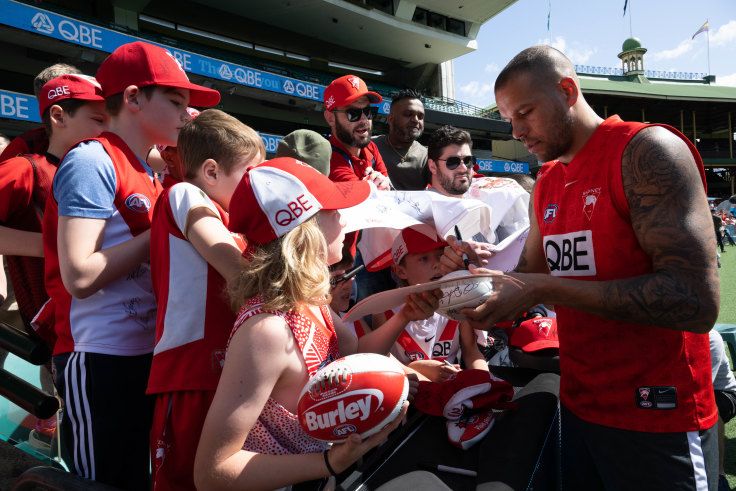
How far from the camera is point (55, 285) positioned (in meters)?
1.77

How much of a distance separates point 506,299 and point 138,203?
1.38 metres

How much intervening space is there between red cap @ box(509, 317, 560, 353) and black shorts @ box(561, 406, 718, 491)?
792 mm

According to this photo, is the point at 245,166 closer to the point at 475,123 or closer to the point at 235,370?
the point at 235,370

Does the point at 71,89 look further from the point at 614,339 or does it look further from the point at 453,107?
the point at 453,107

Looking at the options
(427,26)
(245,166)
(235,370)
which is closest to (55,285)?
(245,166)

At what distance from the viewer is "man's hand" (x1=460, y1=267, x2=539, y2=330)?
1.51 metres

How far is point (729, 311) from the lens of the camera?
306 inches

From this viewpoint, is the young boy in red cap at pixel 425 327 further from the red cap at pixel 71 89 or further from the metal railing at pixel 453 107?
the metal railing at pixel 453 107

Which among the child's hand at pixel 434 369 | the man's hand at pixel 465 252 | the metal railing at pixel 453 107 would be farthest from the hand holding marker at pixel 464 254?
the metal railing at pixel 453 107

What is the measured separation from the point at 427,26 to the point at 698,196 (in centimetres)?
3122

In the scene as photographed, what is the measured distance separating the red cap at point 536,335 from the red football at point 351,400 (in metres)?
1.42

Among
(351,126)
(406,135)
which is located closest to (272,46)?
(406,135)

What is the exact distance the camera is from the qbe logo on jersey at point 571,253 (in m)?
1.55

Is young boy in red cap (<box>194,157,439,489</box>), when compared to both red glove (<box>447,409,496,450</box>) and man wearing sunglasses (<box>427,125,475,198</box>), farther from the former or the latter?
man wearing sunglasses (<box>427,125,475,198</box>)
